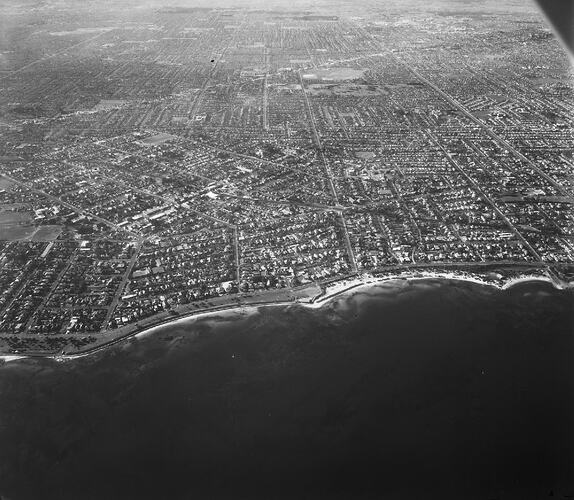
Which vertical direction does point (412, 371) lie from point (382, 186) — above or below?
below

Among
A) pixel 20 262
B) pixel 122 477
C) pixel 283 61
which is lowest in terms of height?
pixel 122 477

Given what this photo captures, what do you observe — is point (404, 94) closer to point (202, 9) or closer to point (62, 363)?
point (62, 363)

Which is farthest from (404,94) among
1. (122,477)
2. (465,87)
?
(122,477)

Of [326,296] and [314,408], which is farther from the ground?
[326,296]

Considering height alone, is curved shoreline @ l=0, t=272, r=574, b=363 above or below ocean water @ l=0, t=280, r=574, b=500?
above

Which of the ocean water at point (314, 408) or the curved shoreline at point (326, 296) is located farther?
the curved shoreline at point (326, 296)
